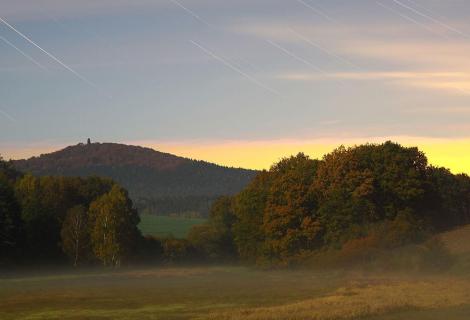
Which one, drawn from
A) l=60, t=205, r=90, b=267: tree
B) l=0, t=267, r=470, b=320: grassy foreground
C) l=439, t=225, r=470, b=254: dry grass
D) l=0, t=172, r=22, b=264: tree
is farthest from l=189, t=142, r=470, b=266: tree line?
l=0, t=172, r=22, b=264: tree

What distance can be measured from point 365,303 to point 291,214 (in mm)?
58206

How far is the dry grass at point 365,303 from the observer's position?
140 feet

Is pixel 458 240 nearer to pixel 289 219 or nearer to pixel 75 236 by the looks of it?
pixel 289 219

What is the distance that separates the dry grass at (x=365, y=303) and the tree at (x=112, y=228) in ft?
192

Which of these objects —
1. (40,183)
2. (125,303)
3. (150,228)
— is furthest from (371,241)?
(150,228)

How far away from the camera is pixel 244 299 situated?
56.5m

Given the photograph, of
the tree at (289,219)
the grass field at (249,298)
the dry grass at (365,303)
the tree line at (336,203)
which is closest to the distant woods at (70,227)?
the tree line at (336,203)

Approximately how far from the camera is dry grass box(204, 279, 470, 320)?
42.6 m

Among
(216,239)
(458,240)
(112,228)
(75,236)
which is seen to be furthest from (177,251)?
(458,240)

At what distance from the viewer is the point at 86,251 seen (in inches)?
4636

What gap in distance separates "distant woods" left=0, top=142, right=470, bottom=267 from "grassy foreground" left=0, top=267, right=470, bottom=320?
49.6 ft

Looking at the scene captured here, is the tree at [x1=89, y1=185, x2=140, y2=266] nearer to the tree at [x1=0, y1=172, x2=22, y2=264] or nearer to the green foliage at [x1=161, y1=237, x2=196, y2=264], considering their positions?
the tree at [x1=0, y1=172, x2=22, y2=264]

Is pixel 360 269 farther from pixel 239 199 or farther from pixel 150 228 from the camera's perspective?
pixel 150 228

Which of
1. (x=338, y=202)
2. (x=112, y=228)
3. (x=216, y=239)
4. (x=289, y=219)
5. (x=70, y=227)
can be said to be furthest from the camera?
(x=216, y=239)
